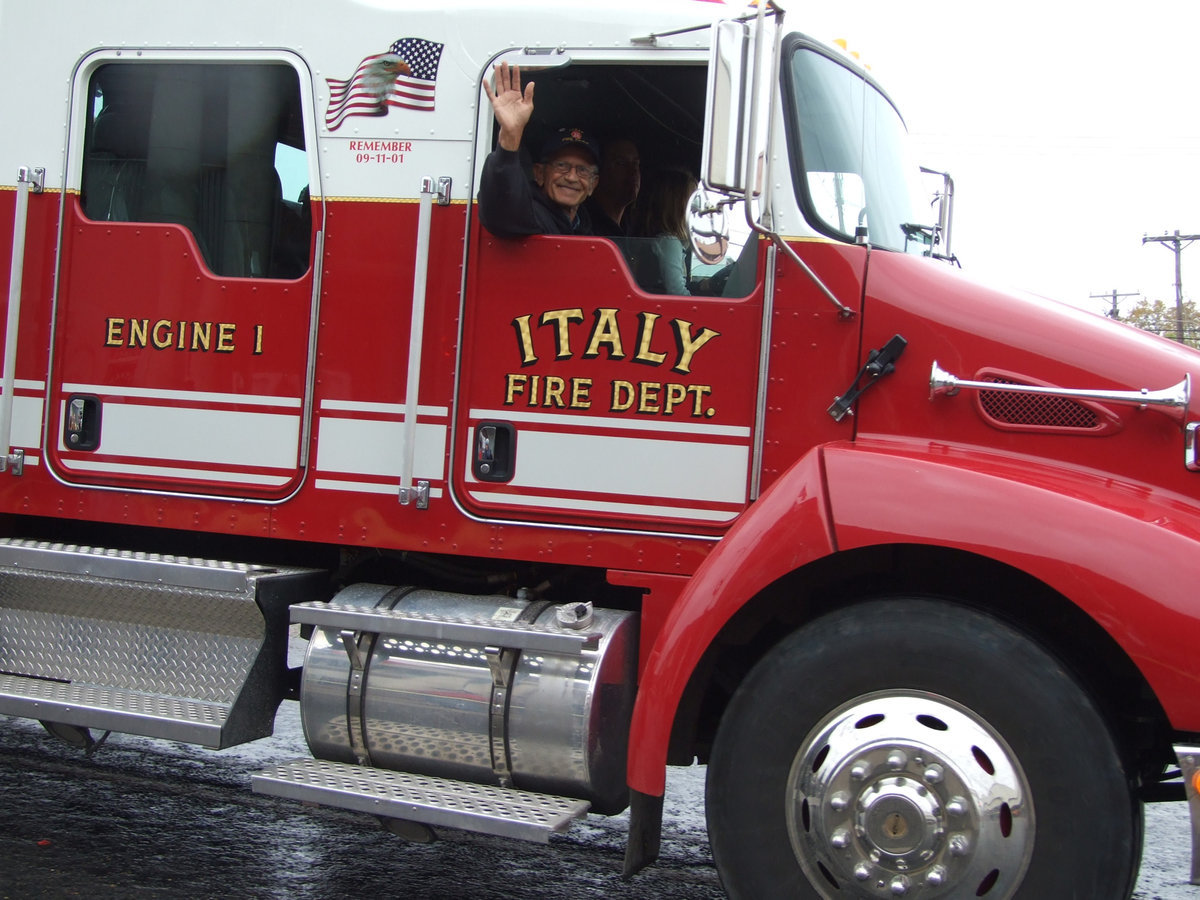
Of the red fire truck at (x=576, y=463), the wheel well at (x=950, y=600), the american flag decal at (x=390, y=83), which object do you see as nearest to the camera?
the red fire truck at (x=576, y=463)

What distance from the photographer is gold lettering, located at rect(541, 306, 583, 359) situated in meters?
3.91

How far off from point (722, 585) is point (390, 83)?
81.6 inches

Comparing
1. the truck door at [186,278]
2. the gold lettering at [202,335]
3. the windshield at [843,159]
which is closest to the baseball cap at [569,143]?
the windshield at [843,159]

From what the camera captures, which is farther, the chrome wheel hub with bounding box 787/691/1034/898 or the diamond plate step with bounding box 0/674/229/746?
the diamond plate step with bounding box 0/674/229/746

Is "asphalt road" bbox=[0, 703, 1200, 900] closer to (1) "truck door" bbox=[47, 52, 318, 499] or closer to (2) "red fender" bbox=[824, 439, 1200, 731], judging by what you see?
(1) "truck door" bbox=[47, 52, 318, 499]

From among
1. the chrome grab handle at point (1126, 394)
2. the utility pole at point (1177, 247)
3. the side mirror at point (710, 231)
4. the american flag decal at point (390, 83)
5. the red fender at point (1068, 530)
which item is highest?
the utility pole at point (1177, 247)

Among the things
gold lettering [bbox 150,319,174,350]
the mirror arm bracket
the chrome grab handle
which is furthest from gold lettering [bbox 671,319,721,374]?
gold lettering [bbox 150,319,174,350]

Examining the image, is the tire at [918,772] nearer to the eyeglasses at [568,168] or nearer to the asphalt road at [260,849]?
the asphalt road at [260,849]

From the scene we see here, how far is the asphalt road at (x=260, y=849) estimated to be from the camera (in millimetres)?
4219

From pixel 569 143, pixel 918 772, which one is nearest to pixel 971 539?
pixel 918 772

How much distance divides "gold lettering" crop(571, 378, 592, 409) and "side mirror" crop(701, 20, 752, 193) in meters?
0.83

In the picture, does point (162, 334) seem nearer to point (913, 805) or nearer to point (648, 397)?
point (648, 397)

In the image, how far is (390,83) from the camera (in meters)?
4.13

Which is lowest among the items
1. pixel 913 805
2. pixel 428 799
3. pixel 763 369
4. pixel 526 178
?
pixel 428 799
